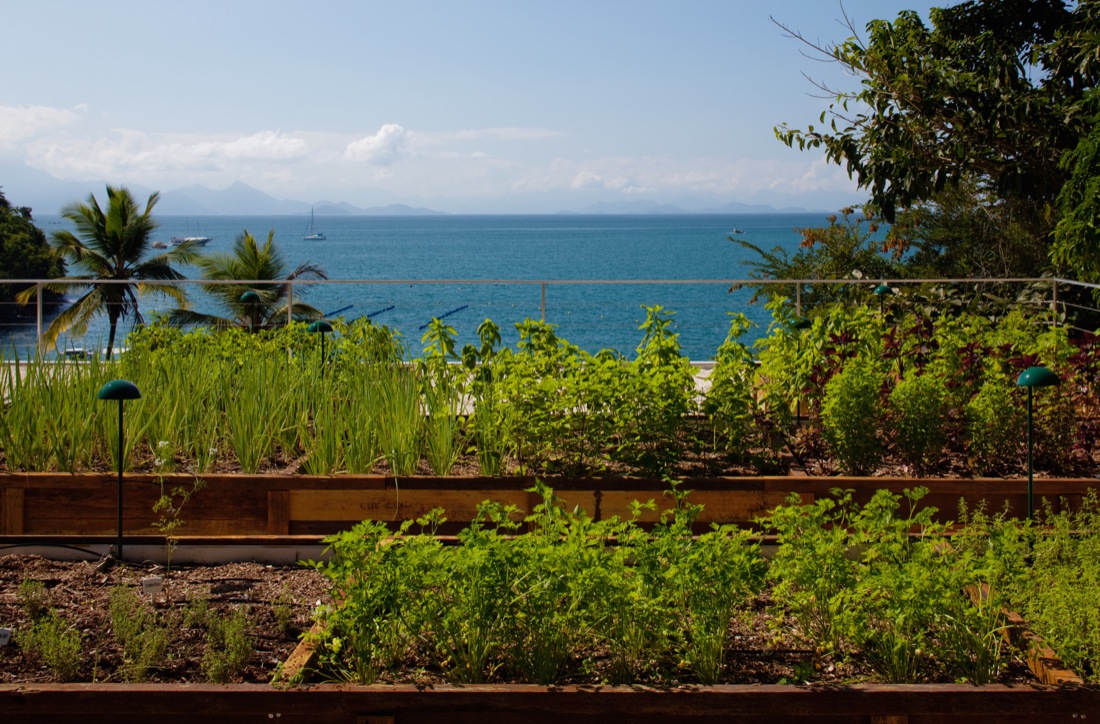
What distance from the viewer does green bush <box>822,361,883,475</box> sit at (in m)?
3.94

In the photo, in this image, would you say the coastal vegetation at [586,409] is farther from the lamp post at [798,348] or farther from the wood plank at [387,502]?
the wood plank at [387,502]

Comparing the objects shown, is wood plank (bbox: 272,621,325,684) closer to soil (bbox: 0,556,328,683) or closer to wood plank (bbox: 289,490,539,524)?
soil (bbox: 0,556,328,683)

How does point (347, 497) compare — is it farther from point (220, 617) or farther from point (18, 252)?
point (18, 252)

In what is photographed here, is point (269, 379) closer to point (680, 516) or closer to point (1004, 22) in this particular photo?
point (680, 516)

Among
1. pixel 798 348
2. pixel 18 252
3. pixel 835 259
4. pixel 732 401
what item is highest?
pixel 835 259

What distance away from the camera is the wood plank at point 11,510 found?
383 cm

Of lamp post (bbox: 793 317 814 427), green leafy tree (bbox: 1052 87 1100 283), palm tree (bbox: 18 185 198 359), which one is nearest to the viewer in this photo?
lamp post (bbox: 793 317 814 427)

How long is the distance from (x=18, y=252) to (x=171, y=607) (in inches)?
1404

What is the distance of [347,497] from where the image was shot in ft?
12.6

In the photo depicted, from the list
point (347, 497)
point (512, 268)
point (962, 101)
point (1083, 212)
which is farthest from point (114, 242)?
point (512, 268)

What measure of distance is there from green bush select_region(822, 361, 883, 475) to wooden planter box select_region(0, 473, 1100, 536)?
0.73 feet

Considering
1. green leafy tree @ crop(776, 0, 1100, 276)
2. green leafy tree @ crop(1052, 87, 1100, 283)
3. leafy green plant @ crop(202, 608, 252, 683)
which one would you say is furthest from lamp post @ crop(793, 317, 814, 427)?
leafy green plant @ crop(202, 608, 252, 683)
